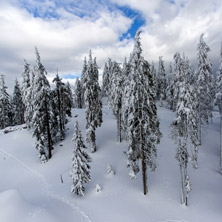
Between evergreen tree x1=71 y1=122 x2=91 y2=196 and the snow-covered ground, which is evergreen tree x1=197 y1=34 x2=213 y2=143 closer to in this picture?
the snow-covered ground

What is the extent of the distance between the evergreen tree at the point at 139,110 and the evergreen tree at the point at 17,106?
40.9m

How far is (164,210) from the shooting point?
1495cm

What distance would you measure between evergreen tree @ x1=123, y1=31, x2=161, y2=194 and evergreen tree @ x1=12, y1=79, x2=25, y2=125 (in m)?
40.9

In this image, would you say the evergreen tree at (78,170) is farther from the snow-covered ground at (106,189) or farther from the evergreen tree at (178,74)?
the evergreen tree at (178,74)

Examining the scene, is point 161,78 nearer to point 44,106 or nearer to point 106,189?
point 44,106

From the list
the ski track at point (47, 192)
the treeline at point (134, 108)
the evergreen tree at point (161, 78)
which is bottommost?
the ski track at point (47, 192)

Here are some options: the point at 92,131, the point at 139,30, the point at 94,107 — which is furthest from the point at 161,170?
the point at 139,30

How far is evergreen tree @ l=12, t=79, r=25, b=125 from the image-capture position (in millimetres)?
46938

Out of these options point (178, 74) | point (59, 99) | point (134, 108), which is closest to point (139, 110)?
point (134, 108)

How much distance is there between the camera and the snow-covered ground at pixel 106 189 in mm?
13883

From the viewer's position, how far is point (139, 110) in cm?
1535

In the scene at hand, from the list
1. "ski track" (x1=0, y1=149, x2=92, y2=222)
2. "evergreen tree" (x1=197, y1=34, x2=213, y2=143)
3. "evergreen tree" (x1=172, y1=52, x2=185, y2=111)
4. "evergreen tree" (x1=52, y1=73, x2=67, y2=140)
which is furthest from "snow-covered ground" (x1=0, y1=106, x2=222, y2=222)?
"evergreen tree" (x1=172, y1=52, x2=185, y2=111)

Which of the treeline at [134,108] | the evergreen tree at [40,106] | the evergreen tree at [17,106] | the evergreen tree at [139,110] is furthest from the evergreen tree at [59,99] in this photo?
the evergreen tree at [17,106]

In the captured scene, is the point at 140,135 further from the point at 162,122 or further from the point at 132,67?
the point at 162,122
